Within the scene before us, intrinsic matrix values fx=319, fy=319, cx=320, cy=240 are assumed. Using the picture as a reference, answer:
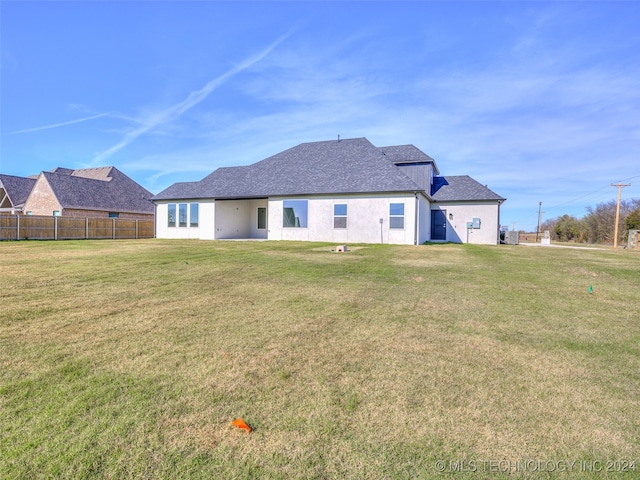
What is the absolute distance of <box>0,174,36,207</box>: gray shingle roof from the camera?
32.6 m

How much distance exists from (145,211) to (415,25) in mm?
34351

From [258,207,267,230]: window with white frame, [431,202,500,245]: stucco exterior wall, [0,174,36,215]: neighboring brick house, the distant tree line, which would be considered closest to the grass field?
[431,202,500,245]: stucco exterior wall

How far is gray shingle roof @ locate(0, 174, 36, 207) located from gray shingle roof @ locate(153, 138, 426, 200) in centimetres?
2090

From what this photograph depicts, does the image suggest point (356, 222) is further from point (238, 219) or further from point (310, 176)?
point (238, 219)

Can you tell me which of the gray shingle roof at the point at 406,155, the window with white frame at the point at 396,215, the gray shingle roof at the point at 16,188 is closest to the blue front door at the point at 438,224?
the gray shingle roof at the point at 406,155

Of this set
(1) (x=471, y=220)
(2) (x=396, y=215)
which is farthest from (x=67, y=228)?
(1) (x=471, y=220)

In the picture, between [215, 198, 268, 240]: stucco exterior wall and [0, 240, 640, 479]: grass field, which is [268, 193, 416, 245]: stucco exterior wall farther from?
[0, 240, 640, 479]: grass field

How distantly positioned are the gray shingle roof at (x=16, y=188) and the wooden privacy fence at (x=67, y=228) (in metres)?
15.8

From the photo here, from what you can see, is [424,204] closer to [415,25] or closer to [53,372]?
[415,25]

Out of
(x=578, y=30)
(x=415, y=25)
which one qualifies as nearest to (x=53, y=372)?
(x=415, y=25)

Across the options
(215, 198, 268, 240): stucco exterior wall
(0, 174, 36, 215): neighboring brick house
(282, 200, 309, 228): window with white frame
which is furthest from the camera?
(0, 174, 36, 215): neighboring brick house

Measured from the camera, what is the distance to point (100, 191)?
107 ft

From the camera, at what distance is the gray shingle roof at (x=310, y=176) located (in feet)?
61.9

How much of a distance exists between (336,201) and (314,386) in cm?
1684
